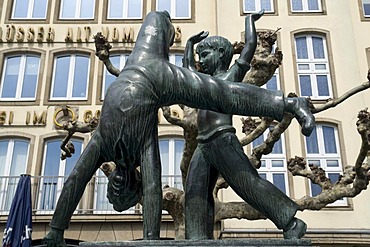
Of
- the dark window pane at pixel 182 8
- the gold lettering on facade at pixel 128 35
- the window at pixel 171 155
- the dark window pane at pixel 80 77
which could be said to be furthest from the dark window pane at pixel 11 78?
the dark window pane at pixel 182 8

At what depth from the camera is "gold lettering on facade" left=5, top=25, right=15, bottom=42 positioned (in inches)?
752

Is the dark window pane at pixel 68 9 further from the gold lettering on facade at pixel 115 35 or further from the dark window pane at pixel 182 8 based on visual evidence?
the dark window pane at pixel 182 8

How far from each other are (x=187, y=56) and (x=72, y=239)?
12851mm

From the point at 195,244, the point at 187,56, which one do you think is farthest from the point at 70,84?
the point at 195,244

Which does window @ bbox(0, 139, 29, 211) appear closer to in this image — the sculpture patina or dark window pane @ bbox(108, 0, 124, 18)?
dark window pane @ bbox(108, 0, 124, 18)

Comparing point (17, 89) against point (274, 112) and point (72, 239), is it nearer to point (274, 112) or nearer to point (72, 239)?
point (72, 239)

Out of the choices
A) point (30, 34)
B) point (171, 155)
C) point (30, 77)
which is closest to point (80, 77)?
point (30, 77)

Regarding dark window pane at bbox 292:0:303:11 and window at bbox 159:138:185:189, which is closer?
window at bbox 159:138:185:189

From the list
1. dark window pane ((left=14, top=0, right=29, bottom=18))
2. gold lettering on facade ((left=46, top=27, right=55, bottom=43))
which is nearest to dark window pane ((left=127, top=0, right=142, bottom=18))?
gold lettering on facade ((left=46, top=27, right=55, bottom=43))

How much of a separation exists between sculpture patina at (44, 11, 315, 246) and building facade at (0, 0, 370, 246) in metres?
12.6

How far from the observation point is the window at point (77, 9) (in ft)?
64.8

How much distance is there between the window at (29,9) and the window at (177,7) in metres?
4.39

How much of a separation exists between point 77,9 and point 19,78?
345 centimetres

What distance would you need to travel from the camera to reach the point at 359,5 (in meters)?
19.2
